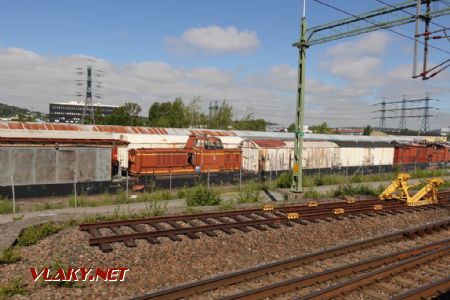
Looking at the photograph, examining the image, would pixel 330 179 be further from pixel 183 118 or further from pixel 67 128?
pixel 183 118

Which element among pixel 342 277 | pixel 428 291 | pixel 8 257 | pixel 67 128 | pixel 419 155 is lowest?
pixel 342 277

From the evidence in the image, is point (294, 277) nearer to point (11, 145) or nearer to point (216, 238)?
point (216, 238)

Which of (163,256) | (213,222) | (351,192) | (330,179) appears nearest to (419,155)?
(330,179)

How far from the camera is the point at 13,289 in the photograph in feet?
23.5

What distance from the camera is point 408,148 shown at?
149 feet

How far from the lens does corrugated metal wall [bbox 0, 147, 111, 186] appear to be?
1972 cm

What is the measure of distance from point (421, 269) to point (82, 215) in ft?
36.5

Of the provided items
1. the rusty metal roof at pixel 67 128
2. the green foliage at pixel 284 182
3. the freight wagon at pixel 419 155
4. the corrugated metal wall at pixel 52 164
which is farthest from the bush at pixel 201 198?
the freight wagon at pixel 419 155

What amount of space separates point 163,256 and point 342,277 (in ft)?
14.9

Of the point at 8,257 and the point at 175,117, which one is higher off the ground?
the point at 175,117

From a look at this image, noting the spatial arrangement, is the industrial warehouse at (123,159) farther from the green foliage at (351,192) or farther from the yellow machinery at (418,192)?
the yellow machinery at (418,192)

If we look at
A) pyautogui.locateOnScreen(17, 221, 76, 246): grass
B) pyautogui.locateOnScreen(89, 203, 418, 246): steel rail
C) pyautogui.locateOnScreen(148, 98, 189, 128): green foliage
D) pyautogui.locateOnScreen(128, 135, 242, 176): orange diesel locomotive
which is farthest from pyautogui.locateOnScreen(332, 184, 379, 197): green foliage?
pyautogui.locateOnScreen(148, 98, 189, 128): green foliage

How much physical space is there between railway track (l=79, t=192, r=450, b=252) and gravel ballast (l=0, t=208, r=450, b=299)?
27 centimetres

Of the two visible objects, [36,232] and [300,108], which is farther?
[300,108]
